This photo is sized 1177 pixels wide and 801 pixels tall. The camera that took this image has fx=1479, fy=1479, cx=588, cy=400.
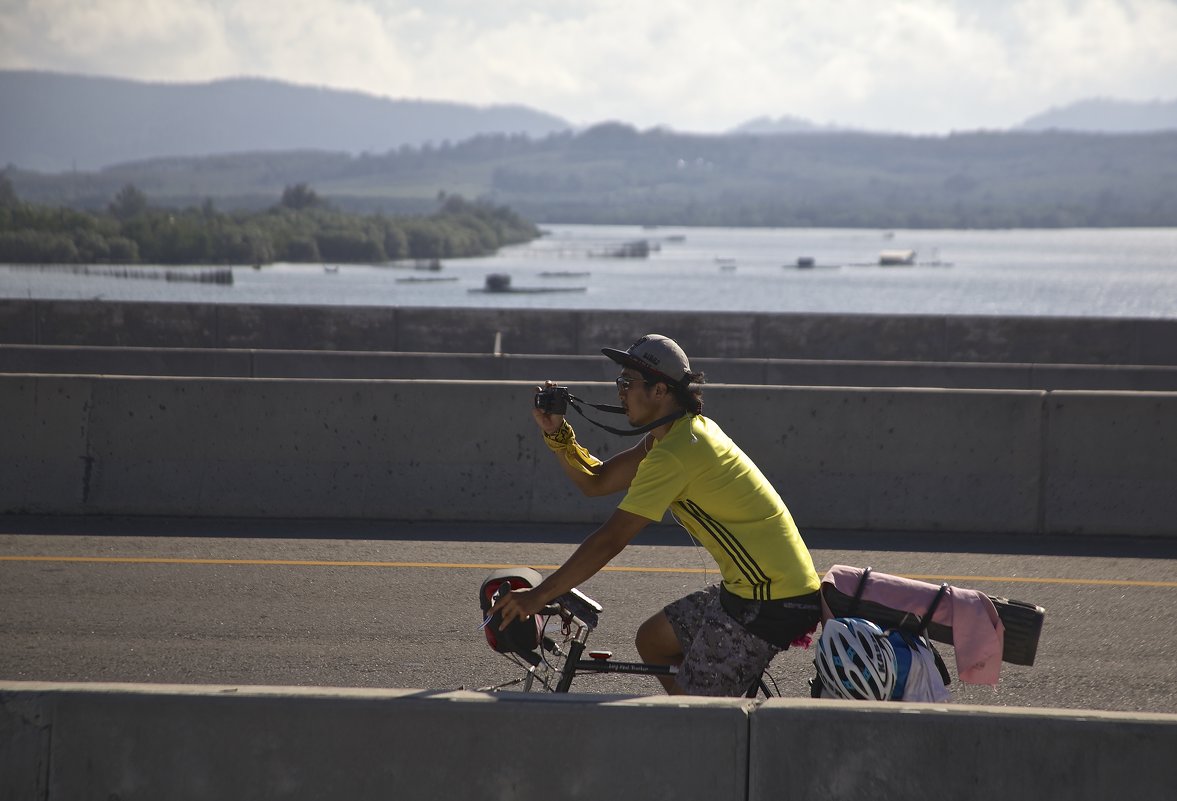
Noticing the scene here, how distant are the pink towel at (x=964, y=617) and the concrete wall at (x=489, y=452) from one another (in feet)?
21.2

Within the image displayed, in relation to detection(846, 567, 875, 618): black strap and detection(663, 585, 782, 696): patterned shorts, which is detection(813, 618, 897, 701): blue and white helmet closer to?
detection(846, 567, 875, 618): black strap

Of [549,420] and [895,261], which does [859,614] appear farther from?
[895,261]

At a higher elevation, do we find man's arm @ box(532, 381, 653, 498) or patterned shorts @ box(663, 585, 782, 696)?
man's arm @ box(532, 381, 653, 498)

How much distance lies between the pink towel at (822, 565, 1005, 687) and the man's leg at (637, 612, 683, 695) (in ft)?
2.05

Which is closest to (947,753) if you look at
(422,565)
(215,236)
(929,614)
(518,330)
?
(929,614)

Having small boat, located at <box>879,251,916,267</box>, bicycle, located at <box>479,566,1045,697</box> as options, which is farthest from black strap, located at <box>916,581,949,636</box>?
small boat, located at <box>879,251,916,267</box>

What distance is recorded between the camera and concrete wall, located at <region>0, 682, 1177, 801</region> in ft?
14.2

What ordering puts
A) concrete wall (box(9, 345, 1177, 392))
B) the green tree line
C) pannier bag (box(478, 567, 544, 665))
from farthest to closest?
1. the green tree line
2. concrete wall (box(9, 345, 1177, 392))
3. pannier bag (box(478, 567, 544, 665))

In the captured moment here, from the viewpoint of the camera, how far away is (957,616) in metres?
4.90

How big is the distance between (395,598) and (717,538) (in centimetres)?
413

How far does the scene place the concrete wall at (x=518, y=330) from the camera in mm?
23406

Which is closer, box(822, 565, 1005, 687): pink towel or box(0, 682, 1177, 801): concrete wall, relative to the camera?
box(0, 682, 1177, 801): concrete wall

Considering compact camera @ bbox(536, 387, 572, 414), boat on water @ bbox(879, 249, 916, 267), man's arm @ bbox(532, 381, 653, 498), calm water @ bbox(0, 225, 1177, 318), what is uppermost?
boat on water @ bbox(879, 249, 916, 267)

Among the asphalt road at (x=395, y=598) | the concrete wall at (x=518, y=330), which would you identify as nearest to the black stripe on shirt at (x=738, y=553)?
the asphalt road at (x=395, y=598)
